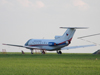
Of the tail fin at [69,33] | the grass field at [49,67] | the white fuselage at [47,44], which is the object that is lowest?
the grass field at [49,67]

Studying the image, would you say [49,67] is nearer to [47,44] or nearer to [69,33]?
[69,33]

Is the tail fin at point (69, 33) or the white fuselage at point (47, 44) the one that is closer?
the tail fin at point (69, 33)

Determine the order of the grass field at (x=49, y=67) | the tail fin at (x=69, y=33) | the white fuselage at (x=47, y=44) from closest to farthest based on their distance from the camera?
1. the grass field at (x=49, y=67)
2. the tail fin at (x=69, y=33)
3. the white fuselage at (x=47, y=44)

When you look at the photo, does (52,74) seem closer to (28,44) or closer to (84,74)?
(84,74)

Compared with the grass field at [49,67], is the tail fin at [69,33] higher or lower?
higher

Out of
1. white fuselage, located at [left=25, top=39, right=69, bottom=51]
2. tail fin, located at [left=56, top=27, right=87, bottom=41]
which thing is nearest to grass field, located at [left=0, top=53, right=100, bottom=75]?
white fuselage, located at [left=25, top=39, right=69, bottom=51]

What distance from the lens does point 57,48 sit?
88.4 metres

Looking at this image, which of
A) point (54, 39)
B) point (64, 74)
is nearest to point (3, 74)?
point (64, 74)

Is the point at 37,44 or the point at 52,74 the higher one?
the point at 37,44

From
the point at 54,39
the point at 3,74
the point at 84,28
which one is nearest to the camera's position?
the point at 3,74

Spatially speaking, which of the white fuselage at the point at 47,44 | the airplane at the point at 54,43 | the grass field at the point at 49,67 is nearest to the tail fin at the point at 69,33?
the airplane at the point at 54,43

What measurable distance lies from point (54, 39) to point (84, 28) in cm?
1040

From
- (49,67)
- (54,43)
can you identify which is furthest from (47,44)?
(49,67)

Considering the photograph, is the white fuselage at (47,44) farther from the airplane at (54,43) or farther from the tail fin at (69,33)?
the tail fin at (69,33)
